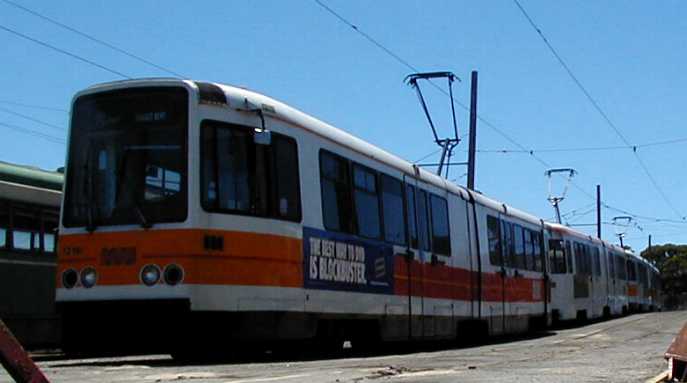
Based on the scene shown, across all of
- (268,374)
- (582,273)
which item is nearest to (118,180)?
(268,374)

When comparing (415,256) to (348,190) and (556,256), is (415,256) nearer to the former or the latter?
(348,190)

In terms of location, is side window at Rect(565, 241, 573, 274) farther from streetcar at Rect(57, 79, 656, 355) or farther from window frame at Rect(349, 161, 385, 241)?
streetcar at Rect(57, 79, 656, 355)

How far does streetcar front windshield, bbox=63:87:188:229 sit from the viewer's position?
36.2 ft

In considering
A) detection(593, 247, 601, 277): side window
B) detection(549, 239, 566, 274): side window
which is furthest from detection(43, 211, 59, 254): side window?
detection(593, 247, 601, 277): side window

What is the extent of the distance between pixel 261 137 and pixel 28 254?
22.1 feet

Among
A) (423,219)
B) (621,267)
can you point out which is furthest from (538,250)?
(621,267)

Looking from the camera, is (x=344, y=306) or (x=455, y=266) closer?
(x=344, y=306)

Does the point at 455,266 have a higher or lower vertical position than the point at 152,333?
higher

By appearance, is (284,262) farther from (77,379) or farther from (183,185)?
(77,379)

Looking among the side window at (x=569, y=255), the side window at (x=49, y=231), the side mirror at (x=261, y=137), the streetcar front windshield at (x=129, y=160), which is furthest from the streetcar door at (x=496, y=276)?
the streetcar front windshield at (x=129, y=160)

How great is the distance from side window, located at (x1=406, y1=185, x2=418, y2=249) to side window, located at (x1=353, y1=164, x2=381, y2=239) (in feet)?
4.67

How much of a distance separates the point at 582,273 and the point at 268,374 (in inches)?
991

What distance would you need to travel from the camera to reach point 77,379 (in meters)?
9.09

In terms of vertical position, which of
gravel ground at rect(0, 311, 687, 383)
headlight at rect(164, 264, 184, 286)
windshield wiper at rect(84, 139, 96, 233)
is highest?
windshield wiper at rect(84, 139, 96, 233)
